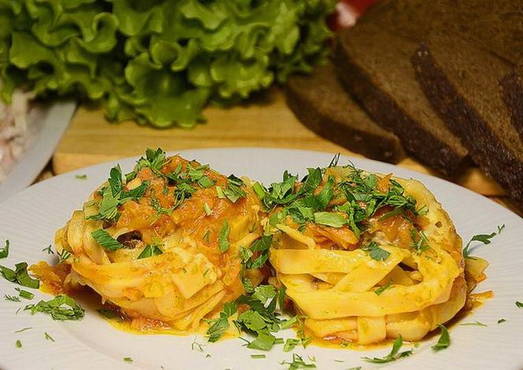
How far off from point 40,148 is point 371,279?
2.57m

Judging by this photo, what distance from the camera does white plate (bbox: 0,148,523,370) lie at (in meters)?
2.87

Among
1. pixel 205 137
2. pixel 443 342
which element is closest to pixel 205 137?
pixel 205 137

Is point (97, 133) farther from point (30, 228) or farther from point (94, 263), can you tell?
point (94, 263)

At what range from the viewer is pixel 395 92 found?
17.3 ft

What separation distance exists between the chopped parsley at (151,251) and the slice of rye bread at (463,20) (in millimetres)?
2882

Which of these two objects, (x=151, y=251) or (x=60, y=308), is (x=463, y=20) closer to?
(x=151, y=251)

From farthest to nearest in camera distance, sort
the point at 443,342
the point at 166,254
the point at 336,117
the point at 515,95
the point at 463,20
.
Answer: the point at 463,20 → the point at 336,117 → the point at 515,95 → the point at 166,254 → the point at 443,342

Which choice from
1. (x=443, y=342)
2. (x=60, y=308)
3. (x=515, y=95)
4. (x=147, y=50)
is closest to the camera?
(x=443, y=342)

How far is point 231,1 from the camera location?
5.18 meters

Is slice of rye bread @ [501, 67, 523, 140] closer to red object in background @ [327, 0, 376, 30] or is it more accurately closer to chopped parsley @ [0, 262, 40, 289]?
red object in background @ [327, 0, 376, 30]

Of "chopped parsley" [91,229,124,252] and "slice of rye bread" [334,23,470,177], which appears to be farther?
"slice of rye bread" [334,23,470,177]

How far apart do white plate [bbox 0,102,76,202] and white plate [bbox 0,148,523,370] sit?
67cm

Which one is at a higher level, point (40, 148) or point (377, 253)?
point (377, 253)

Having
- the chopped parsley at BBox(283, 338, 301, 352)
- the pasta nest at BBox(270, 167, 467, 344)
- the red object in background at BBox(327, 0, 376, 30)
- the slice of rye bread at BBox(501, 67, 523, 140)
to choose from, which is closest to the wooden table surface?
the slice of rye bread at BBox(501, 67, 523, 140)
